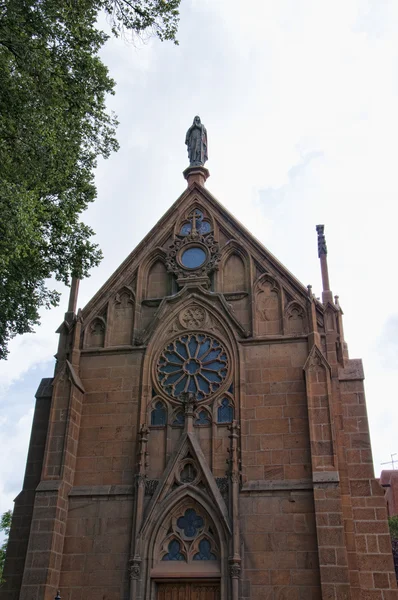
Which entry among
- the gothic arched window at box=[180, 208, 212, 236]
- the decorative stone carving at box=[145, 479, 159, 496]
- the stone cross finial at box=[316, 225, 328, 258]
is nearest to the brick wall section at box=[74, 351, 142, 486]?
the decorative stone carving at box=[145, 479, 159, 496]

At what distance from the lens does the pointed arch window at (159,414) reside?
57.9 ft

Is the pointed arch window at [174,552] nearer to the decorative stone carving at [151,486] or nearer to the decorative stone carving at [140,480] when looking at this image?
the decorative stone carving at [151,486]

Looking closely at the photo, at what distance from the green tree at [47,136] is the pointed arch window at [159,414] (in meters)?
4.00

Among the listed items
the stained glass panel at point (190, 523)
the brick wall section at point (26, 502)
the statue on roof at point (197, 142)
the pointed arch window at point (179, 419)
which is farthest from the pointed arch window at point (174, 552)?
the statue on roof at point (197, 142)

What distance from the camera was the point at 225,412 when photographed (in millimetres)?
17438

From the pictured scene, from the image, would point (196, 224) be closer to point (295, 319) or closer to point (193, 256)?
point (193, 256)

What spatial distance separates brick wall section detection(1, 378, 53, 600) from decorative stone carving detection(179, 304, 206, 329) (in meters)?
4.33

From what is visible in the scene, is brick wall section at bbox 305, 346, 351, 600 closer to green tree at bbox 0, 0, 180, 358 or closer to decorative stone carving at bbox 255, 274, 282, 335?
decorative stone carving at bbox 255, 274, 282, 335

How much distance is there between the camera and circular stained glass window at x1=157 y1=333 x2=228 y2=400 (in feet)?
59.0

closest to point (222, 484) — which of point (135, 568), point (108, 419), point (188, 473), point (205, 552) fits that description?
point (188, 473)

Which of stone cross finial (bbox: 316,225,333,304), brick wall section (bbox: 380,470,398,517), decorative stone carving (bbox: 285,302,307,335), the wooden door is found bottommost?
the wooden door

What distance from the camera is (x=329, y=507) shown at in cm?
1502

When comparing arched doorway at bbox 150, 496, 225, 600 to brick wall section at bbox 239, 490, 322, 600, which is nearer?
brick wall section at bbox 239, 490, 322, 600

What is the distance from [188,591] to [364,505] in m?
4.72
